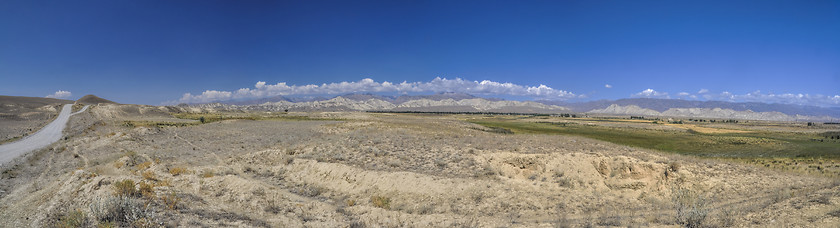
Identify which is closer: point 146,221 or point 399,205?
point 146,221

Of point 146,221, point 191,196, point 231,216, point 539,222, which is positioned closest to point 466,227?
point 539,222

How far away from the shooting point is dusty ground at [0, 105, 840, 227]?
33.2 ft

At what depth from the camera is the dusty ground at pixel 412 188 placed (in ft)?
33.2

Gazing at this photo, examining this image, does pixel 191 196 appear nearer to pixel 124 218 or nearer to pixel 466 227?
pixel 124 218

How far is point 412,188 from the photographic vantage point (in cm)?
1496

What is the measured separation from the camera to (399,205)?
13484 mm

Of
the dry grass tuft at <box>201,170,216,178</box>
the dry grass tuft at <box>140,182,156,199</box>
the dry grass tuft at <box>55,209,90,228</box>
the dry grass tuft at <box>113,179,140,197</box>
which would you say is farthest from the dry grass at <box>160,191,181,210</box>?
the dry grass tuft at <box>201,170,216,178</box>

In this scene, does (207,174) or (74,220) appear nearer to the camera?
(74,220)

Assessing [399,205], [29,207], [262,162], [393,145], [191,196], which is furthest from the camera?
[393,145]

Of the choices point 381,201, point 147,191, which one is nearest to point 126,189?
point 147,191

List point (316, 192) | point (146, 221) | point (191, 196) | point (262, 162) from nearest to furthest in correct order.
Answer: point (146, 221) < point (191, 196) < point (316, 192) < point (262, 162)

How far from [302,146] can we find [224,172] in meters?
7.07

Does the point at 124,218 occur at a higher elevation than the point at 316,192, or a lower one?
higher

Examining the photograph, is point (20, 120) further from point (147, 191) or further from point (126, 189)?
point (126, 189)
